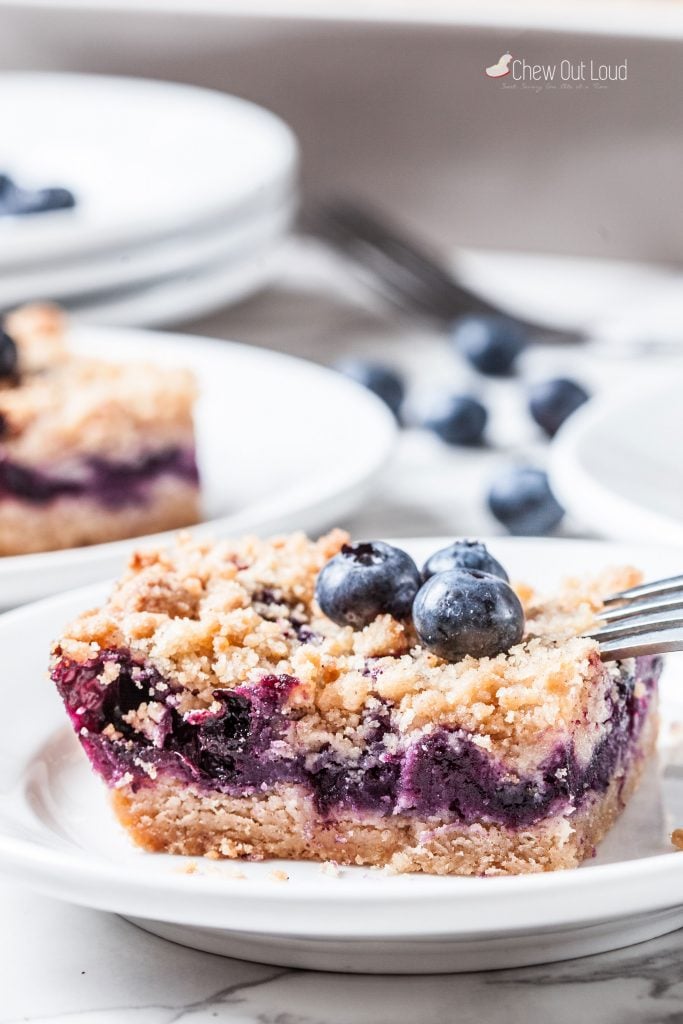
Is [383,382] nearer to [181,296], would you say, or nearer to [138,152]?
[181,296]

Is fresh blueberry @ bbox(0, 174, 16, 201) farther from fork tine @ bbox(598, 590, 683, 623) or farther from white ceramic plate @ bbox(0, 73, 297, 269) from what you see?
fork tine @ bbox(598, 590, 683, 623)

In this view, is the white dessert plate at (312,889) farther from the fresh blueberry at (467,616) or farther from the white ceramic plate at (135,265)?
the white ceramic plate at (135,265)

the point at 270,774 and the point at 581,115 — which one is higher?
the point at 270,774

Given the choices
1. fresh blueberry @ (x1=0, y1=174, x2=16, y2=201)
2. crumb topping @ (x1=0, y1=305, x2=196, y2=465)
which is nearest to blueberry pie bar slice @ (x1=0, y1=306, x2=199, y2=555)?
crumb topping @ (x1=0, y1=305, x2=196, y2=465)

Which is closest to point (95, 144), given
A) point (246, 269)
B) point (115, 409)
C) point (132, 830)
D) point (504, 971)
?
point (246, 269)

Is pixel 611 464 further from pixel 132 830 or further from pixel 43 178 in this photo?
pixel 43 178

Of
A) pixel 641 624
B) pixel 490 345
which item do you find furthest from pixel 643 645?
pixel 490 345

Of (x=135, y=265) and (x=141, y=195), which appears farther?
(x=141, y=195)
